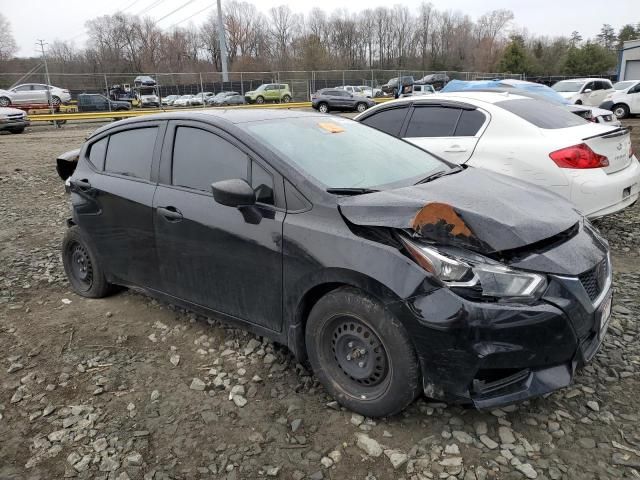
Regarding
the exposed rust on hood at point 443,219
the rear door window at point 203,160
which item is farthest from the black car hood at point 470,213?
the rear door window at point 203,160

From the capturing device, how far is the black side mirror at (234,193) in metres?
2.76

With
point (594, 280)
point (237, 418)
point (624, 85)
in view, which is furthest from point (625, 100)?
point (237, 418)

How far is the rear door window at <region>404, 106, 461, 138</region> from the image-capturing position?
5.46 meters

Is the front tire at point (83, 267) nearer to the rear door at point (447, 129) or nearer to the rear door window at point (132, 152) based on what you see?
the rear door window at point (132, 152)

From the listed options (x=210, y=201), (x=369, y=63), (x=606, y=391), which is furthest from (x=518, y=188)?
(x=369, y=63)

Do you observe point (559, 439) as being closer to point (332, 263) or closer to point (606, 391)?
point (606, 391)

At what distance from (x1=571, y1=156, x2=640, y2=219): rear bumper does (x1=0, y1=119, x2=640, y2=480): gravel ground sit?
1.04 m

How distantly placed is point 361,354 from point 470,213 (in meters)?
0.91

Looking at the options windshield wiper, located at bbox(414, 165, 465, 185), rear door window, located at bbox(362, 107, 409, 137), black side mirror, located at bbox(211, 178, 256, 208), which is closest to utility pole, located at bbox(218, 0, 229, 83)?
rear door window, located at bbox(362, 107, 409, 137)

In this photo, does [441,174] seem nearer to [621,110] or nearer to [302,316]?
[302,316]

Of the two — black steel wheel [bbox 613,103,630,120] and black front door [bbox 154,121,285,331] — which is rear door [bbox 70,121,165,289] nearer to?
black front door [bbox 154,121,285,331]

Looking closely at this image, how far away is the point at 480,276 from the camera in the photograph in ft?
7.45

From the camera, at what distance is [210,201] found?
3.13 meters

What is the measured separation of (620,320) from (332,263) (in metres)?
2.40
